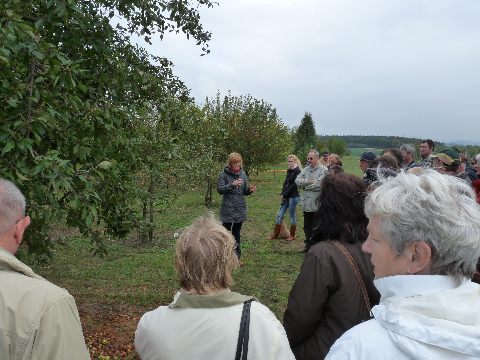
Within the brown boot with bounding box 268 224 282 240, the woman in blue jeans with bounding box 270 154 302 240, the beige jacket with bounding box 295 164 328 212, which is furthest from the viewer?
the brown boot with bounding box 268 224 282 240

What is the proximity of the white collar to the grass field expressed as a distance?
347 centimetres

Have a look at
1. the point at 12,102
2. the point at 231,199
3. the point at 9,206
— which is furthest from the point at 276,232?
the point at 9,206

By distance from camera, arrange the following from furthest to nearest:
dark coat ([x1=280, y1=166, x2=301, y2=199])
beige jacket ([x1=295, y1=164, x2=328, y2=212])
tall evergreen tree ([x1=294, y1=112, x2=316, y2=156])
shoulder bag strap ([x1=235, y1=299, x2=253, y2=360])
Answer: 1. tall evergreen tree ([x1=294, y1=112, x2=316, y2=156])
2. dark coat ([x1=280, y1=166, x2=301, y2=199])
3. beige jacket ([x1=295, y1=164, x2=328, y2=212])
4. shoulder bag strap ([x1=235, y1=299, x2=253, y2=360])

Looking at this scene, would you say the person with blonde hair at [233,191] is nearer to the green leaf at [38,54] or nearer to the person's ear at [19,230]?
the green leaf at [38,54]

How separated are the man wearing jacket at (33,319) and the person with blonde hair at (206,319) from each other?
30cm

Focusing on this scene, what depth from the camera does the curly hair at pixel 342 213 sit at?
8.17 ft

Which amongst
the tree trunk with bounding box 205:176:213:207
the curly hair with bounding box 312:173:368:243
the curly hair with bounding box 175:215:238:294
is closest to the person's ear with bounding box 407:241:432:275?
the curly hair with bounding box 175:215:238:294

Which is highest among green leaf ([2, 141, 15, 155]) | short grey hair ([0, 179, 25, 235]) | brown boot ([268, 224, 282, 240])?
green leaf ([2, 141, 15, 155])

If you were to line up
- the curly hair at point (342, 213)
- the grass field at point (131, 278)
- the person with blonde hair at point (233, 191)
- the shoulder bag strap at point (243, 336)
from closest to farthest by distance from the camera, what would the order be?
the shoulder bag strap at point (243, 336) < the curly hair at point (342, 213) < the grass field at point (131, 278) < the person with blonde hair at point (233, 191)

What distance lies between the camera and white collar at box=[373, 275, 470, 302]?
1.26m

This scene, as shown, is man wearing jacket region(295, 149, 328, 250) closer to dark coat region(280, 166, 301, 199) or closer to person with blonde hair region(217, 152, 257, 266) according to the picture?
dark coat region(280, 166, 301, 199)

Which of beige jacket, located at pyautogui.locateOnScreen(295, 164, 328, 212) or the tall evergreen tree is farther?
the tall evergreen tree

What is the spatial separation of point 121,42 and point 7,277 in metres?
4.09

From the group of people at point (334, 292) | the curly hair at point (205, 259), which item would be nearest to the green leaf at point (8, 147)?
the group of people at point (334, 292)
